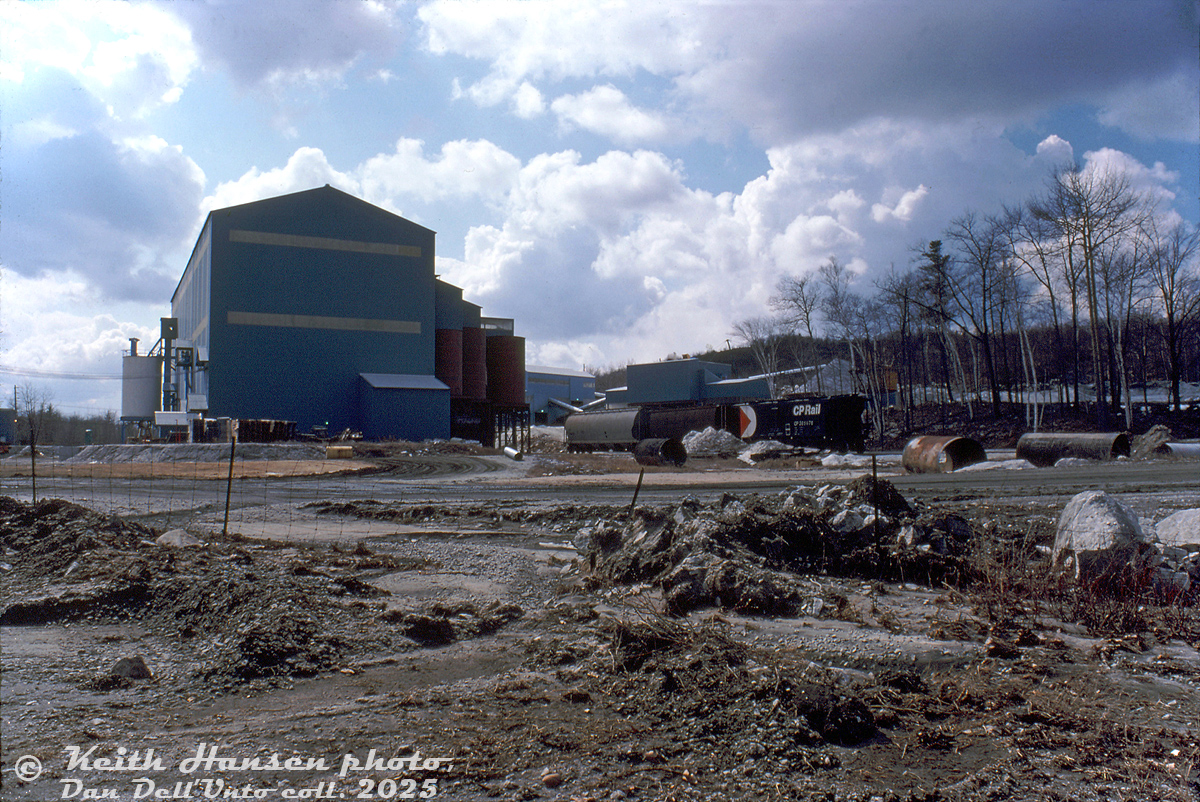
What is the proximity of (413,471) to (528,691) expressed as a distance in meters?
25.0

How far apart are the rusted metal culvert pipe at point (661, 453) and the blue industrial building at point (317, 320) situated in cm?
1985

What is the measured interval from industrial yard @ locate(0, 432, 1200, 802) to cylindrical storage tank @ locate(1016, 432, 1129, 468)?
753 inches

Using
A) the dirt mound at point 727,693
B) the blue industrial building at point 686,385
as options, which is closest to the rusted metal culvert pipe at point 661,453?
the dirt mound at point 727,693

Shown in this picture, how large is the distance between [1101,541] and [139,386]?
219 ft

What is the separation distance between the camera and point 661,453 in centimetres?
3025

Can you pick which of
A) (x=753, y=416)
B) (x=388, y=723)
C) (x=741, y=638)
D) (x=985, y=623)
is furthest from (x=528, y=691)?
(x=753, y=416)

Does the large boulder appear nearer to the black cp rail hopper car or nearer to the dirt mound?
the dirt mound

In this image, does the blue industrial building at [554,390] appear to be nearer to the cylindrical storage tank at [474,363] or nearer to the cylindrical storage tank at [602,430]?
the cylindrical storage tank at [474,363]

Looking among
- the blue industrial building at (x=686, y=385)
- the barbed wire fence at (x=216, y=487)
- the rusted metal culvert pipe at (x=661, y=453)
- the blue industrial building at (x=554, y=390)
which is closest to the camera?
the barbed wire fence at (x=216, y=487)

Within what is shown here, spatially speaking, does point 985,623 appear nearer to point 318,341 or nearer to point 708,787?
point 708,787

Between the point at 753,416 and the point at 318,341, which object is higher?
the point at 318,341

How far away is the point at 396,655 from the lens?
5.43m

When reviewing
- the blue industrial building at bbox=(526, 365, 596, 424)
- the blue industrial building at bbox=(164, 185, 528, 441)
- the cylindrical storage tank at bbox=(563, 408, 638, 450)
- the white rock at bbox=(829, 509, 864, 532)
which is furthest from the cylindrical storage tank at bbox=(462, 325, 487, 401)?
the white rock at bbox=(829, 509, 864, 532)

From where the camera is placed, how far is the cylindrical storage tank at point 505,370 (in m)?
56.4
